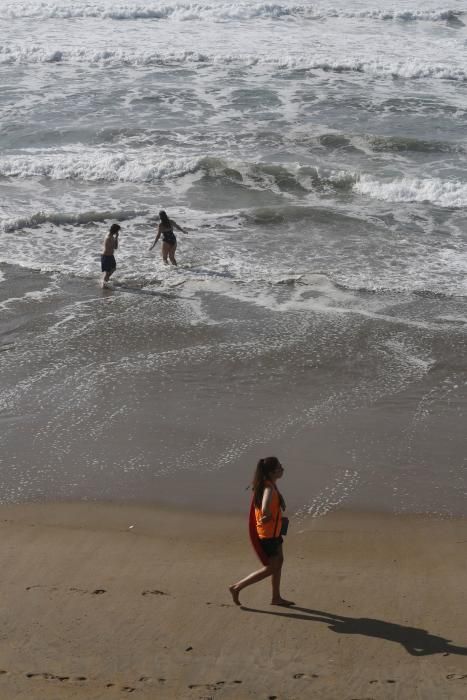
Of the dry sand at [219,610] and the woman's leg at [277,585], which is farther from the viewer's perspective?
the woman's leg at [277,585]

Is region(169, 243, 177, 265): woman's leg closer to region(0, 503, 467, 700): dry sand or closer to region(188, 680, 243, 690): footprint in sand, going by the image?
region(0, 503, 467, 700): dry sand

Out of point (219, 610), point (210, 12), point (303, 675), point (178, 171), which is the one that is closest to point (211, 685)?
point (303, 675)

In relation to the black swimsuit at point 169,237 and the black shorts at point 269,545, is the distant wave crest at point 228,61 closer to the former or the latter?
the black swimsuit at point 169,237

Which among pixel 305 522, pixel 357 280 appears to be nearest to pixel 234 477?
pixel 305 522

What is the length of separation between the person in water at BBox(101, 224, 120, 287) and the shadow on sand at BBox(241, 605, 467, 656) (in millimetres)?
9014

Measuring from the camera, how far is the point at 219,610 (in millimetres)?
6711

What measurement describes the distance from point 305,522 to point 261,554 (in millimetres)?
1563

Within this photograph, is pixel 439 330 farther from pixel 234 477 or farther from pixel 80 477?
pixel 80 477

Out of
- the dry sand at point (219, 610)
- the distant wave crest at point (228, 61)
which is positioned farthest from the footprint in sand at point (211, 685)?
the distant wave crest at point (228, 61)

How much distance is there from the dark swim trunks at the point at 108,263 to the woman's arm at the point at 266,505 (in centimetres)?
886

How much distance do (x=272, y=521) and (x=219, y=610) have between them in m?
0.80

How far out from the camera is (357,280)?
14914 millimetres

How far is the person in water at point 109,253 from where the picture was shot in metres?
14.8

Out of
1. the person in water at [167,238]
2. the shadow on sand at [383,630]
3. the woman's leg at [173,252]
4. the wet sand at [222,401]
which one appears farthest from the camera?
the woman's leg at [173,252]
